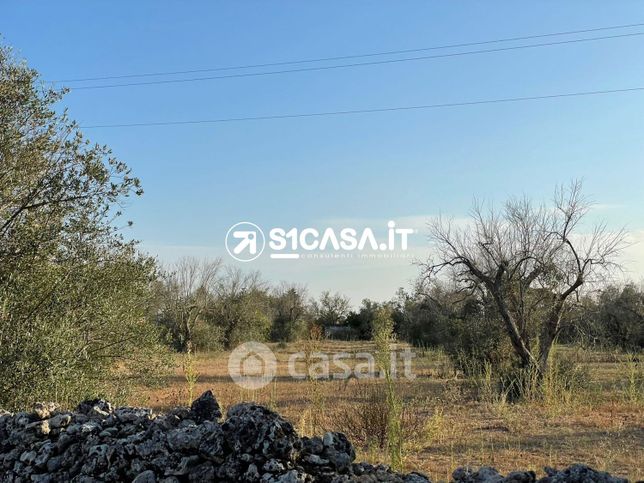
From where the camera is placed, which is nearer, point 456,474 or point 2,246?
point 456,474

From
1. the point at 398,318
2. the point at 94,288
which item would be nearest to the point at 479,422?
the point at 94,288

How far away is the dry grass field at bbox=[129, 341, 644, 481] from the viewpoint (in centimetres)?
573

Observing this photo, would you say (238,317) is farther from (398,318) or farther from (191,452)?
(191,452)

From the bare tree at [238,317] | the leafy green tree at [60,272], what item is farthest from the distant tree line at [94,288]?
the bare tree at [238,317]

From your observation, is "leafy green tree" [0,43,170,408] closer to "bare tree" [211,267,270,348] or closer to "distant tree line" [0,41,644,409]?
"distant tree line" [0,41,644,409]

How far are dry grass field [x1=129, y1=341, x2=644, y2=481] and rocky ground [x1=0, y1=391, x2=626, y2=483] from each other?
1704 millimetres

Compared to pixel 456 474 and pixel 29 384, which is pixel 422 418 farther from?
pixel 456 474

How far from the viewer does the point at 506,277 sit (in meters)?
11.4

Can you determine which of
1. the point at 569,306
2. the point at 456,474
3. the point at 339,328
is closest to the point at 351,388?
the point at 569,306

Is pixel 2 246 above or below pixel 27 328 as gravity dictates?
above

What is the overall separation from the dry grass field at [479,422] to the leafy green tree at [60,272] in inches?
38.3

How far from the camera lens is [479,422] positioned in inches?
319

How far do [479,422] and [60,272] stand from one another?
19.7 feet

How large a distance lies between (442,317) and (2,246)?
12.2 metres
